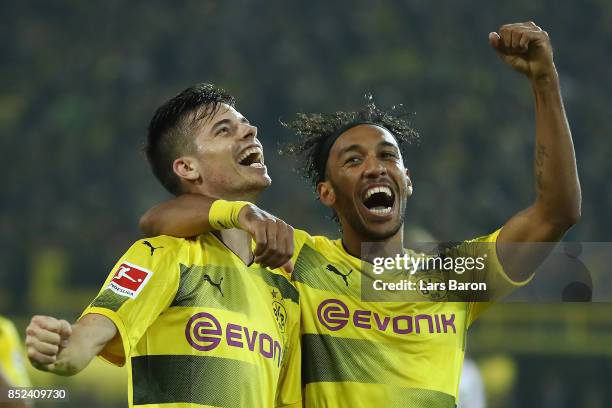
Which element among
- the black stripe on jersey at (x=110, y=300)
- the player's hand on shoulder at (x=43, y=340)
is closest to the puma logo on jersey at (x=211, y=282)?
the black stripe on jersey at (x=110, y=300)

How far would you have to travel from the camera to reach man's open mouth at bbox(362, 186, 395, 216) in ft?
10.1

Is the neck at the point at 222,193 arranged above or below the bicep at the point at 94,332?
above

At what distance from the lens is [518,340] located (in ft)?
25.1

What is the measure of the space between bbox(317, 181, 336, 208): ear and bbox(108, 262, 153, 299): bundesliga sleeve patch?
0.89m

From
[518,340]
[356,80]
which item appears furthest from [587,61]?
[518,340]

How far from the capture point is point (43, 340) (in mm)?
2053

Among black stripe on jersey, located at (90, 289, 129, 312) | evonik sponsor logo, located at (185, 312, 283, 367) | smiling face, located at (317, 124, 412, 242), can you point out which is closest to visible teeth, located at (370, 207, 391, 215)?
smiling face, located at (317, 124, 412, 242)

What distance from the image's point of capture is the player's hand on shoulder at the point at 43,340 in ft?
6.70

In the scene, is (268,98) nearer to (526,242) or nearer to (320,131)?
(320,131)

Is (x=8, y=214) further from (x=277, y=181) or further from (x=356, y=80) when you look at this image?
(x=356, y=80)

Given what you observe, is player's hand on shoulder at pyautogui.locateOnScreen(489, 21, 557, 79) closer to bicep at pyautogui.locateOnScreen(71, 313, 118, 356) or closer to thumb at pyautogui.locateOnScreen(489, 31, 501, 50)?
thumb at pyautogui.locateOnScreen(489, 31, 501, 50)

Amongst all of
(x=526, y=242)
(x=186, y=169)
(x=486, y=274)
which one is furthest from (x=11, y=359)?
(x=526, y=242)

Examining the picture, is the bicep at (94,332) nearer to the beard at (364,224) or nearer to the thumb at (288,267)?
the thumb at (288,267)

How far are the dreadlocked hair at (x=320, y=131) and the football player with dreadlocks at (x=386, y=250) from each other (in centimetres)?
1
